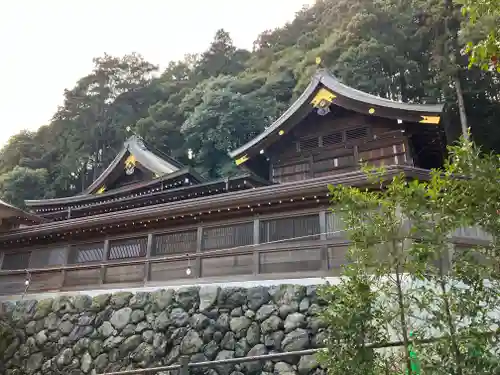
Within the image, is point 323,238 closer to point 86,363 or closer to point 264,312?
point 264,312

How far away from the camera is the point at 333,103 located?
1536 cm

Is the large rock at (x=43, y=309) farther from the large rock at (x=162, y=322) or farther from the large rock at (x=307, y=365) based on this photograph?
the large rock at (x=307, y=365)

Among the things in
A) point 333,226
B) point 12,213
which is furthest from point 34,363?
point 333,226

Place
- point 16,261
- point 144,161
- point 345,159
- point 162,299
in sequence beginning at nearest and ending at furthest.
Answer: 1. point 162,299
2. point 16,261
3. point 345,159
4. point 144,161

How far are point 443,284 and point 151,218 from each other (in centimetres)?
961

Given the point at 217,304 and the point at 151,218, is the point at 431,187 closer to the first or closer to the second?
the point at 217,304

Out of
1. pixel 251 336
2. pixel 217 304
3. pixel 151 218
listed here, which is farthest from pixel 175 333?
pixel 151 218

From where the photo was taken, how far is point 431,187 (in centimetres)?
420

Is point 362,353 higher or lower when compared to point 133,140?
lower

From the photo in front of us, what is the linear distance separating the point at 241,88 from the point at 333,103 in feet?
56.1

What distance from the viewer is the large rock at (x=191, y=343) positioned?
10.0 m

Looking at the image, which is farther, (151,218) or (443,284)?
(151,218)

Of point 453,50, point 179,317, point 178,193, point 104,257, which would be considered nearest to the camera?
point 179,317

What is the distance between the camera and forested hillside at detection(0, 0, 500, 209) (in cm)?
2534
